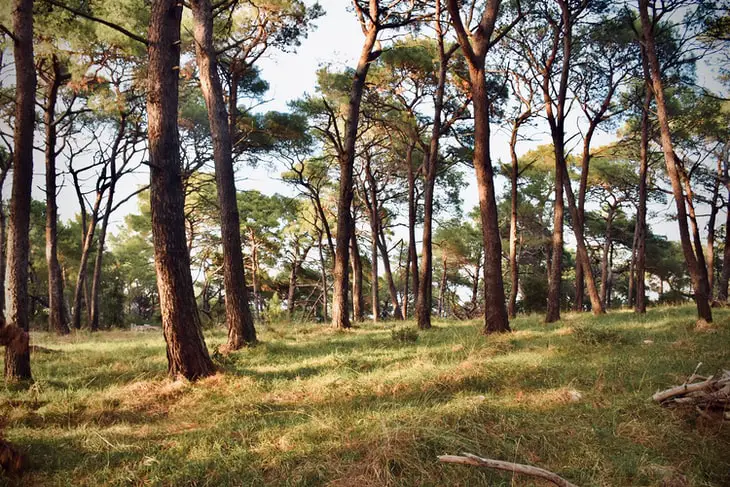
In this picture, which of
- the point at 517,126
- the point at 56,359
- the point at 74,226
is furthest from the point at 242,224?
the point at 56,359

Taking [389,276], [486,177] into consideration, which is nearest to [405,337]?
[486,177]

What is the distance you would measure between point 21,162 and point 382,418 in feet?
23.2

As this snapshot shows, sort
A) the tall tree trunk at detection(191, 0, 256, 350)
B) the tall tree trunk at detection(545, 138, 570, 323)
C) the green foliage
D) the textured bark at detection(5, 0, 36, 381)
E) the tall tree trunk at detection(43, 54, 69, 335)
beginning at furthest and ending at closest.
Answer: the tall tree trunk at detection(43, 54, 69, 335) → the tall tree trunk at detection(545, 138, 570, 323) → the green foliage → the tall tree trunk at detection(191, 0, 256, 350) → the textured bark at detection(5, 0, 36, 381)

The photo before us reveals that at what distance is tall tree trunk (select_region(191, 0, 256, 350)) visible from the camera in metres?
8.50

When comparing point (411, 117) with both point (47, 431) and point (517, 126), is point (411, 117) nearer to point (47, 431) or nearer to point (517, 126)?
point (517, 126)

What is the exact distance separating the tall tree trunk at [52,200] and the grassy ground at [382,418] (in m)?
7.38

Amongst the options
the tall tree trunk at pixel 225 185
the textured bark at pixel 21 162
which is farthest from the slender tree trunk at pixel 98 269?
the tall tree trunk at pixel 225 185

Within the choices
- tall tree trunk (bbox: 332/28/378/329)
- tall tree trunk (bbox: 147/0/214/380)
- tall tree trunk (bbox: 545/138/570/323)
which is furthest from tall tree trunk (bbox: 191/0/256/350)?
tall tree trunk (bbox: 545/138/570/323)

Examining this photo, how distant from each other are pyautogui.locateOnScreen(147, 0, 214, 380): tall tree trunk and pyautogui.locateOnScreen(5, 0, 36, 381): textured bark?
102 inches

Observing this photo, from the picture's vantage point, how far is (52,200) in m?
14.4

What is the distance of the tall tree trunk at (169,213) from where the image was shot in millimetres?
5988

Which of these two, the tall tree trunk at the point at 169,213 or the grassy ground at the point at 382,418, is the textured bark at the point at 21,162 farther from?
the tall tree trunk at the point at 169,213

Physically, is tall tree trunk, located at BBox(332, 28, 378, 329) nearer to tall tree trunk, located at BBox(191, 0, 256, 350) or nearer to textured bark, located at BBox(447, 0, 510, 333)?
textured bark, located at BBox(447, 0, 510, 333)

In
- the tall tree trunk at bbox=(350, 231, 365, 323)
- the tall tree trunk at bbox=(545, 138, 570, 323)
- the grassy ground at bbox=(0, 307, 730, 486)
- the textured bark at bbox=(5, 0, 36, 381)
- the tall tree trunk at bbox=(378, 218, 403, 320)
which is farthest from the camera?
the tall tree trunk at bbox=(378, 218, 403, 320)
